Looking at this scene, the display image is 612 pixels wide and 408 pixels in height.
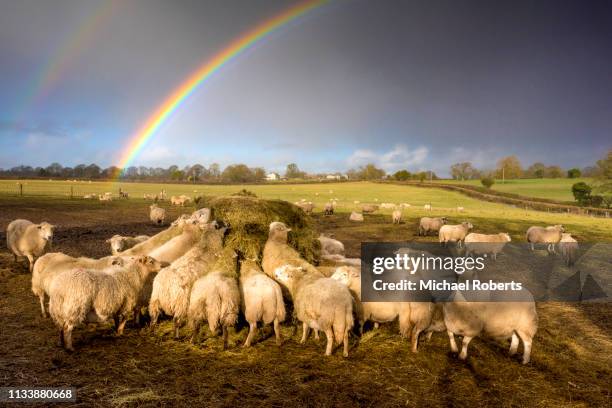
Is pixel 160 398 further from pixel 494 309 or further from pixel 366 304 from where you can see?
pixel 494 309

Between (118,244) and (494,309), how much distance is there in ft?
33.0

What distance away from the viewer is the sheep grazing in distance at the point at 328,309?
6.63 meters

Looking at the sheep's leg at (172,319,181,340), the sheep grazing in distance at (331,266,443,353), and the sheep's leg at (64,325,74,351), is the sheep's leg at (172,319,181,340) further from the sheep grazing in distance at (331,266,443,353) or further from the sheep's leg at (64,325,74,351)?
the sheep grazing in distance at (331,266,443,353)

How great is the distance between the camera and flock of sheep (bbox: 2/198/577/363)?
663cm

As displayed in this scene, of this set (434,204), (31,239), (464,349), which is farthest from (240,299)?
(434,204)

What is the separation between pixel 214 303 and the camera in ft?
22.8

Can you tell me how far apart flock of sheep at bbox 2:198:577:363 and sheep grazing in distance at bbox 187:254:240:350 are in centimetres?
2

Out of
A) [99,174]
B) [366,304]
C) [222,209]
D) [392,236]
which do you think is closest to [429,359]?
[366,304]

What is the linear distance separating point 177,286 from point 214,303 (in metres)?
1.02

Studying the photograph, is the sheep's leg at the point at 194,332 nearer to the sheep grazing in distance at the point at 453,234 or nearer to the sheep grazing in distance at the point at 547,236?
the sheep grazing in distance at the point at 453,234

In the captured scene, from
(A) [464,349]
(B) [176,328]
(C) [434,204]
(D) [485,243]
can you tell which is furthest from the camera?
(C) [434,204]

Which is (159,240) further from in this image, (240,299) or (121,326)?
(240,299)

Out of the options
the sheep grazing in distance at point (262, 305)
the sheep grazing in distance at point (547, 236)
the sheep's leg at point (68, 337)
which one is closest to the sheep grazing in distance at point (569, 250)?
the sheep grazing in distance at point (547, 236)

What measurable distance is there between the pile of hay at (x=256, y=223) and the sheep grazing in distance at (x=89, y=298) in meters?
2.37
